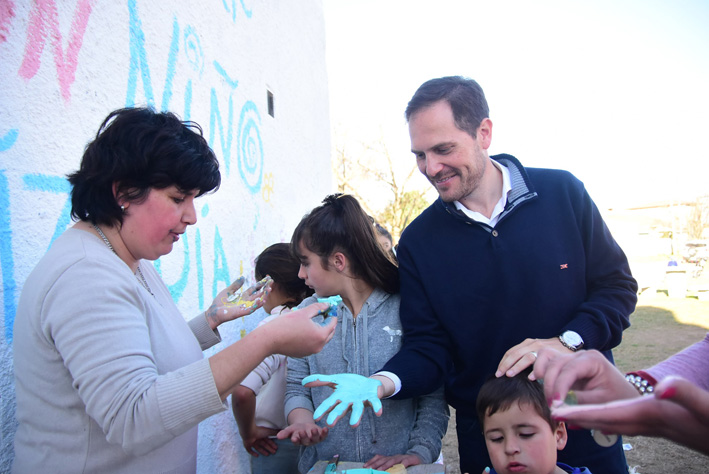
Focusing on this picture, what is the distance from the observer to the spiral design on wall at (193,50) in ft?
8.27

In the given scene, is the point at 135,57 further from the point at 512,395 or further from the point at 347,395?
the point at 512,395

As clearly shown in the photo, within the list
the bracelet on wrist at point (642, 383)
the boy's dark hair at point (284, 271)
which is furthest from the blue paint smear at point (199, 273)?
the bracelet on wrist at point (642, 383)

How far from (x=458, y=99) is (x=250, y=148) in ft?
6.26

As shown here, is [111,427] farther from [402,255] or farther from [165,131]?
[402,255]

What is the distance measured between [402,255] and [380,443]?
2.69 ft

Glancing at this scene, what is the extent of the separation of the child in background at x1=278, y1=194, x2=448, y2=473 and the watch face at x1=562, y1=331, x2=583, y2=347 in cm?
62

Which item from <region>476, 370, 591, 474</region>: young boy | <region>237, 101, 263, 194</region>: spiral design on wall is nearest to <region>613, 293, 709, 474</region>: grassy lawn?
<region>476, 370, 591, 474</region>: young boy

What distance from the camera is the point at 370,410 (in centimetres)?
192

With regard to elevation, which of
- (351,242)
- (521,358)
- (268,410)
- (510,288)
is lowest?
(268,410)

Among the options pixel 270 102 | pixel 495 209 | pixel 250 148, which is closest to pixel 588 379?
pixel 495 209

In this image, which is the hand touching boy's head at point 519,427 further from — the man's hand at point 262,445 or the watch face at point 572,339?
the man's hand at point 262,445

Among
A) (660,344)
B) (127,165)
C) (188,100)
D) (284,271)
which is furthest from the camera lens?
(660,344)

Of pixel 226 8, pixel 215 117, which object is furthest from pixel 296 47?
pixel 215 117

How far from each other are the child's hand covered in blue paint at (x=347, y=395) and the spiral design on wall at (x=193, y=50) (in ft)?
6.39
